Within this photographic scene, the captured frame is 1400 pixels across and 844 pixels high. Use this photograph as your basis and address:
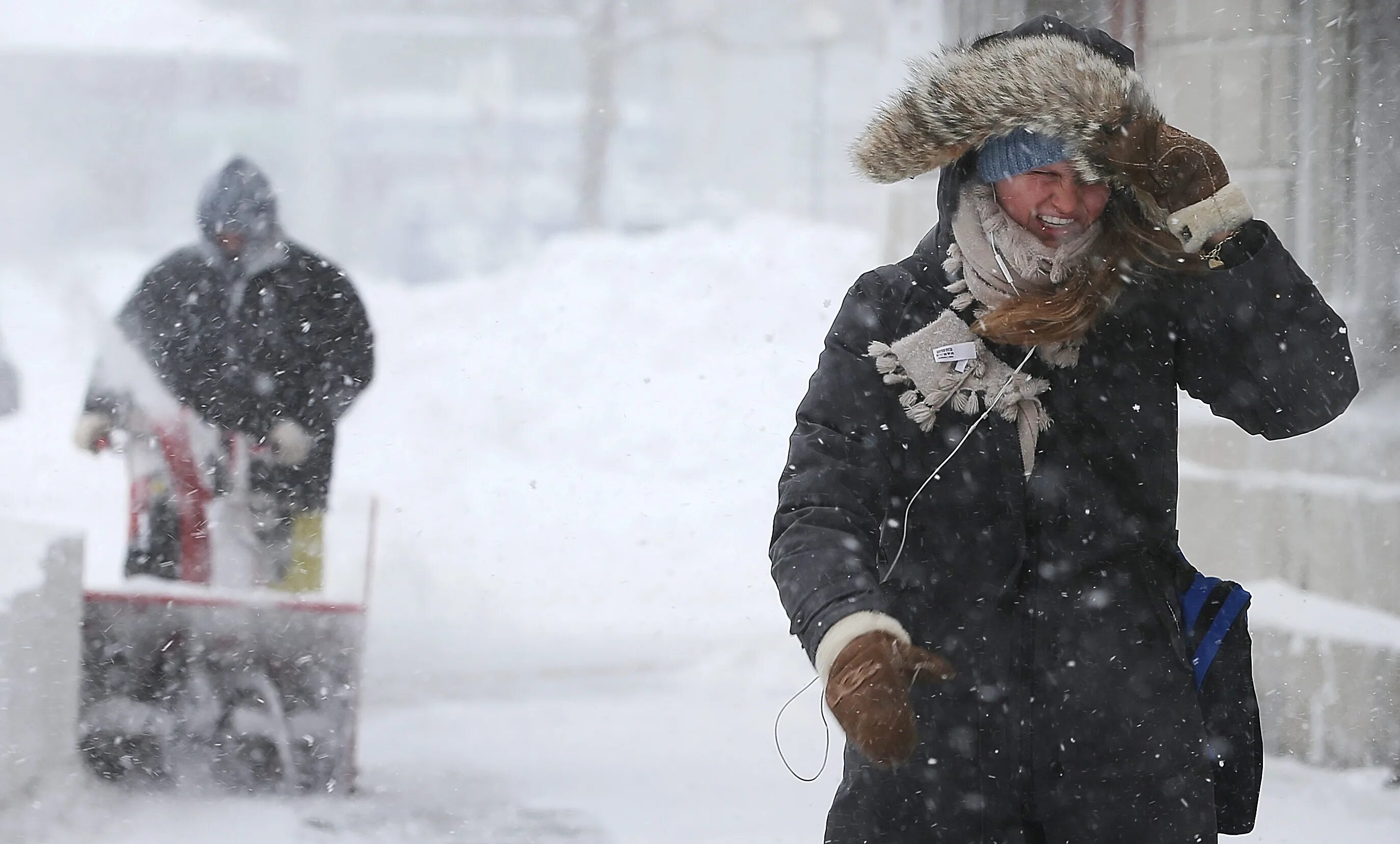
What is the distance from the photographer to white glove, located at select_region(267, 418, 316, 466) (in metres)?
4.85

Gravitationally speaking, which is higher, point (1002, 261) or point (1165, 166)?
point (1165, 166)

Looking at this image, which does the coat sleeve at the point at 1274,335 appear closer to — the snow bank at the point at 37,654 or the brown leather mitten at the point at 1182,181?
the brown leather mitten at the point at 1182,181

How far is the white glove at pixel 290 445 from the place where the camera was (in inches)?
191

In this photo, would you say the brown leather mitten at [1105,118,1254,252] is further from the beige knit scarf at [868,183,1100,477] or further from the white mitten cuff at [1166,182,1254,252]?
the beige knit scarf at [868,183,1100,477]

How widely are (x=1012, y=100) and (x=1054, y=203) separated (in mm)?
135

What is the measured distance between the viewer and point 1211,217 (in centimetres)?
173

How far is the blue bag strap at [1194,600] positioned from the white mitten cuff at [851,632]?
0.42m

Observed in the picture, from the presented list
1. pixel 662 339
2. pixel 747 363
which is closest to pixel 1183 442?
pixel 747 363

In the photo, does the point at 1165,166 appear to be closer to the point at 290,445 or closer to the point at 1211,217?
the point at 1211,217

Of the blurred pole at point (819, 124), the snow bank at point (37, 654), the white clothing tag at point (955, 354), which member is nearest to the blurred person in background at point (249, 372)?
the snow bank at point (37, 654)

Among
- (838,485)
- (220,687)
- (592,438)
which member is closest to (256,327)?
(220,687)

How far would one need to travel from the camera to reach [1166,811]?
67.9 inches

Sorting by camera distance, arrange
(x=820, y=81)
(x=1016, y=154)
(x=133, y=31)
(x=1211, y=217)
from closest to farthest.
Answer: (x=1211, y=217)
(x=1016, y=154)
(x=820, y=81)
(x=133, y=31)

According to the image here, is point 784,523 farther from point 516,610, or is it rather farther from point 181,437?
point 516,610
